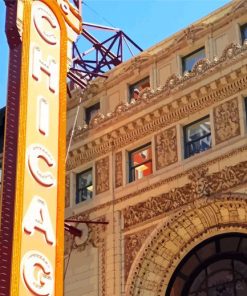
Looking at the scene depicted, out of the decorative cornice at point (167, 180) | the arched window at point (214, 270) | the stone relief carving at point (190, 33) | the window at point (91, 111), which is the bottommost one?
the arched window at point (214, 270)

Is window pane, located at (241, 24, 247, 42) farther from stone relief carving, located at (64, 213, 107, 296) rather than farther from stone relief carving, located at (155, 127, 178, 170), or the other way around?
stone relief carving, located at (64, 213, 107, 296)

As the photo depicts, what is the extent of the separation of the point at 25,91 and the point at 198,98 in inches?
→ 216

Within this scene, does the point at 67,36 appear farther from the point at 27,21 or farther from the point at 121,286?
the point at 121,286

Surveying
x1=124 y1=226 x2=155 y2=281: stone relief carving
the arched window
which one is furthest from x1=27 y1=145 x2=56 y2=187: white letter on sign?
the arched window

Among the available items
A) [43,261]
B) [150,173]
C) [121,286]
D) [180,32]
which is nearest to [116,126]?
[150,173]

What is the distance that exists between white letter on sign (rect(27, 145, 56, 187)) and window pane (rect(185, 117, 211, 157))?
4712 mm

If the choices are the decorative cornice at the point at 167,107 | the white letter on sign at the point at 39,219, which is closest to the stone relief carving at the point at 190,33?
the decorative cornice at the point at 167,107

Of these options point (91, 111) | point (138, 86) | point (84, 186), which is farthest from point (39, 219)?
point (91, 111)

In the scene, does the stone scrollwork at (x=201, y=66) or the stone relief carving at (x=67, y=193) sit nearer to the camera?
the stone scrollwork at (x=201, y=66)

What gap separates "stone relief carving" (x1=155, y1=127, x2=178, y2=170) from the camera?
74.9 ft

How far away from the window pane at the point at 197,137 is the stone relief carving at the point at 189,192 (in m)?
1.01

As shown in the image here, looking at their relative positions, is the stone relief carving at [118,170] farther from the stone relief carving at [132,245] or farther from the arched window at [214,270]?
the arched window at [214,270]

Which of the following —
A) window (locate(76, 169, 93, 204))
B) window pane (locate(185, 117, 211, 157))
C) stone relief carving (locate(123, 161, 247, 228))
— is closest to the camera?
stone relief carving (locate(123, 161, 247, 228))

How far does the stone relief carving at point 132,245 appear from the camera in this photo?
22234mm
